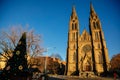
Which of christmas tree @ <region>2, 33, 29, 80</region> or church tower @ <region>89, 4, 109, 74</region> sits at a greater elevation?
church tower @ <region>89, 4, 109, 74</region>

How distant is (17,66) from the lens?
14.6 m

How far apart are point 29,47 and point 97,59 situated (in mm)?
30994

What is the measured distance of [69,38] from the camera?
2012 inches

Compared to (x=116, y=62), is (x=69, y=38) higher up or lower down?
higher up

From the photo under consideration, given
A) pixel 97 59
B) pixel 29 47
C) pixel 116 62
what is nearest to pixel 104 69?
pixel 97 59

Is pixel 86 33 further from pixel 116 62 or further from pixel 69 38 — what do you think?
pixel 116 62

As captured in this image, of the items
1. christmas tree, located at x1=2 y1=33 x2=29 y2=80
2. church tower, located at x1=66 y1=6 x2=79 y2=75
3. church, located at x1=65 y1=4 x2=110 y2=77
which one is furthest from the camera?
church tower, located at x1=66 y1=6 x2=79 y2=75

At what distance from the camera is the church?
4409 cm

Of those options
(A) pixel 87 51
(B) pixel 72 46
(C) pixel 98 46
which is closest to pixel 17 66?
(B) pixel 72 46

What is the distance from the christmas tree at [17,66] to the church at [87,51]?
1191 inches

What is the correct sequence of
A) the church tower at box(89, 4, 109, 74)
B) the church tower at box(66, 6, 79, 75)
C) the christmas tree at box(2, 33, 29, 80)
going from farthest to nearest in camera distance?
the church tower at box(66, 6, 79, 75) → the church tower at box(89, 4, 109, 74) → the christmas tree at box(2, 33, 29, 80)

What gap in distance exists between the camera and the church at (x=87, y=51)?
4409 centimetres

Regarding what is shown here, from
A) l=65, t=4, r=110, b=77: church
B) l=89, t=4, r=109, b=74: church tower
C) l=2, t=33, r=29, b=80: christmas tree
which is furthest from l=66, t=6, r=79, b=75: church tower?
l=2, t=33, r=29, b=80: christmas tree

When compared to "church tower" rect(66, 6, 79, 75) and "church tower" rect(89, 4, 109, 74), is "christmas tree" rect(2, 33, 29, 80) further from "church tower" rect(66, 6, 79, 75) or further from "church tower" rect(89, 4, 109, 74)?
"church tower" rect(89, 4, 109, 74)
